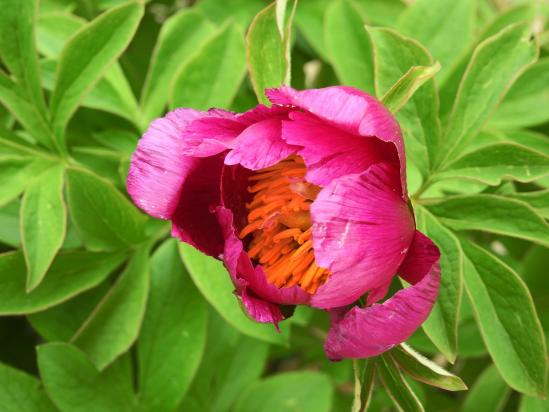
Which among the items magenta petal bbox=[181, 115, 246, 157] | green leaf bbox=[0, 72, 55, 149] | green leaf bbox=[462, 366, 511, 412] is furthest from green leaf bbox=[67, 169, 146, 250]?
green leaf bbox=[462, 366, 511, 412]

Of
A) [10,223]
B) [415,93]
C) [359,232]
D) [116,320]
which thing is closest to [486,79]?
[415,93]

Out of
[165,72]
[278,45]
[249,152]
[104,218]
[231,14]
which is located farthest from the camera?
[231,14]

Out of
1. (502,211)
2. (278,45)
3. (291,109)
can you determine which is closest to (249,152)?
(291,109)

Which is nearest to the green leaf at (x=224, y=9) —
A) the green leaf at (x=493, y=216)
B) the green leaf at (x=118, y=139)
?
the green leaf at (x=118, y=139)

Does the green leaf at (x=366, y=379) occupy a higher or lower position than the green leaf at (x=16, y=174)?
higher

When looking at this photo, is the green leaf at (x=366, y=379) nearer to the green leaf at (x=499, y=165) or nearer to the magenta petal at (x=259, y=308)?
the magenta petal at (x=259, y=308)

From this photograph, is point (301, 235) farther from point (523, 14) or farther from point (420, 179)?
point (523, 14)

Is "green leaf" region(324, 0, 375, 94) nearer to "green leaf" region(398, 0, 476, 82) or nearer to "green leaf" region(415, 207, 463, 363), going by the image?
"green leaf" region(398, 0, 476, 82)

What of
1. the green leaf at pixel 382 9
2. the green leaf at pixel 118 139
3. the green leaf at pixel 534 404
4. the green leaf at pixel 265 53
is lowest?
the green leaf at pixel 534 404

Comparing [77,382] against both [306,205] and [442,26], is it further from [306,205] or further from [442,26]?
[442,26]
